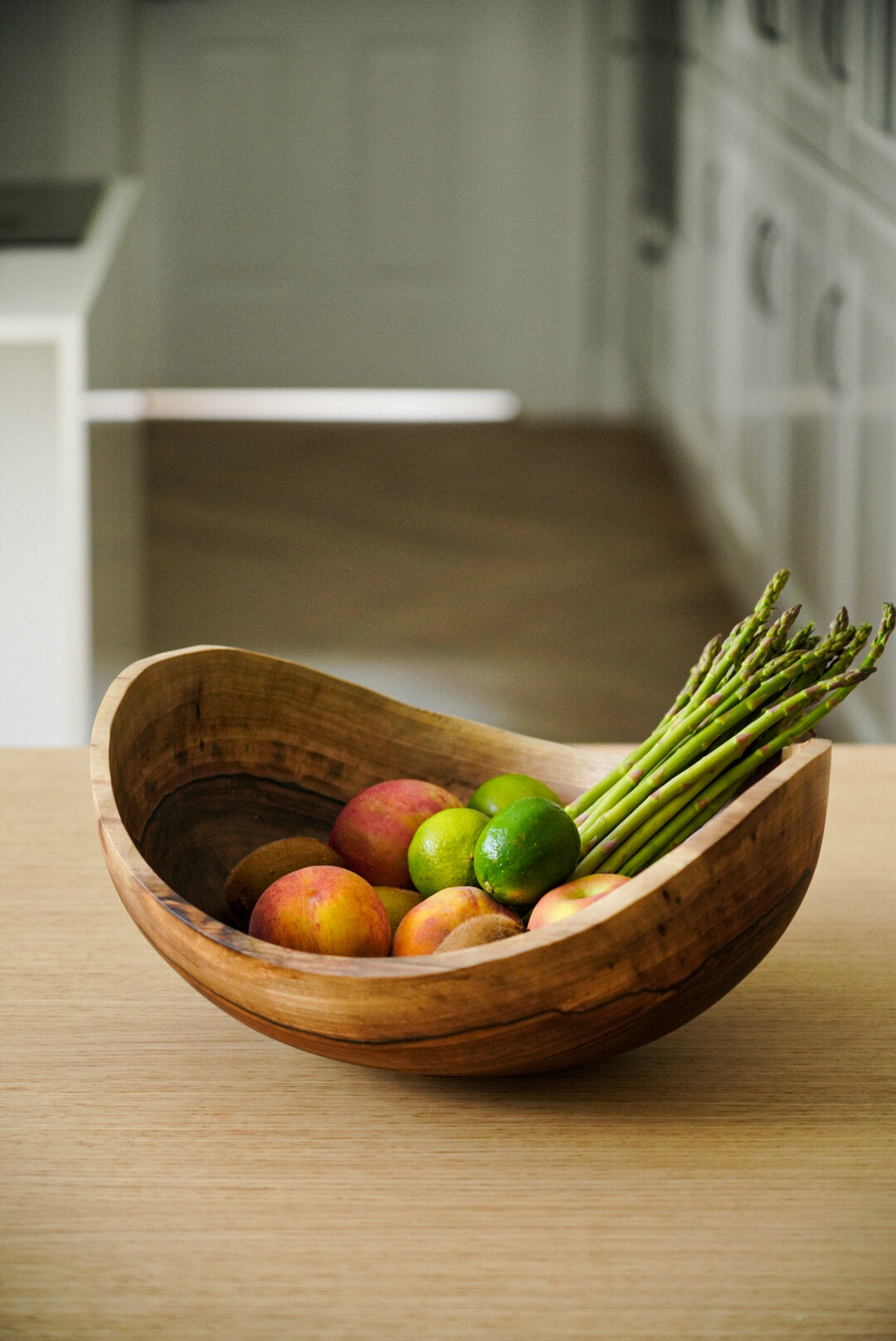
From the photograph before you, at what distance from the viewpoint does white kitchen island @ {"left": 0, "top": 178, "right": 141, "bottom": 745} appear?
82.7 inches

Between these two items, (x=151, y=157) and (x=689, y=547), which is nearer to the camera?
(x=689, y=547)

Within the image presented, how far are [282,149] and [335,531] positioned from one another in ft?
5.40

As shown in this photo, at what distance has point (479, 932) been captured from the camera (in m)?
0.55

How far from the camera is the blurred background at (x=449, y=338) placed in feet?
7.72

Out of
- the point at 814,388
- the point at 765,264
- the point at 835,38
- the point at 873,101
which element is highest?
the point at 835,38

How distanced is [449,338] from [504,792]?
4691 millimetres

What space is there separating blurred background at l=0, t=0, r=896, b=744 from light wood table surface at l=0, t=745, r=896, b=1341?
1597 mm

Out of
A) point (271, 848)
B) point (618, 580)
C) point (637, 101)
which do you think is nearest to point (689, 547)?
Result: point (618, 580)

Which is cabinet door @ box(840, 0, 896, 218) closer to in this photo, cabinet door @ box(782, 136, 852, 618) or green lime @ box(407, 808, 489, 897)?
cabinet door @ box(782, 136, 852, 618)

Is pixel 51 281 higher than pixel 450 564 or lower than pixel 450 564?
higher

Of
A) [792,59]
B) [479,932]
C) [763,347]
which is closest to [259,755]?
[479,932]

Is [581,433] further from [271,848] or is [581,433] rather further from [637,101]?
[271,848]

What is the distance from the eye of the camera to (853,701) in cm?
248

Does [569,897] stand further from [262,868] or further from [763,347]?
[763,347]
